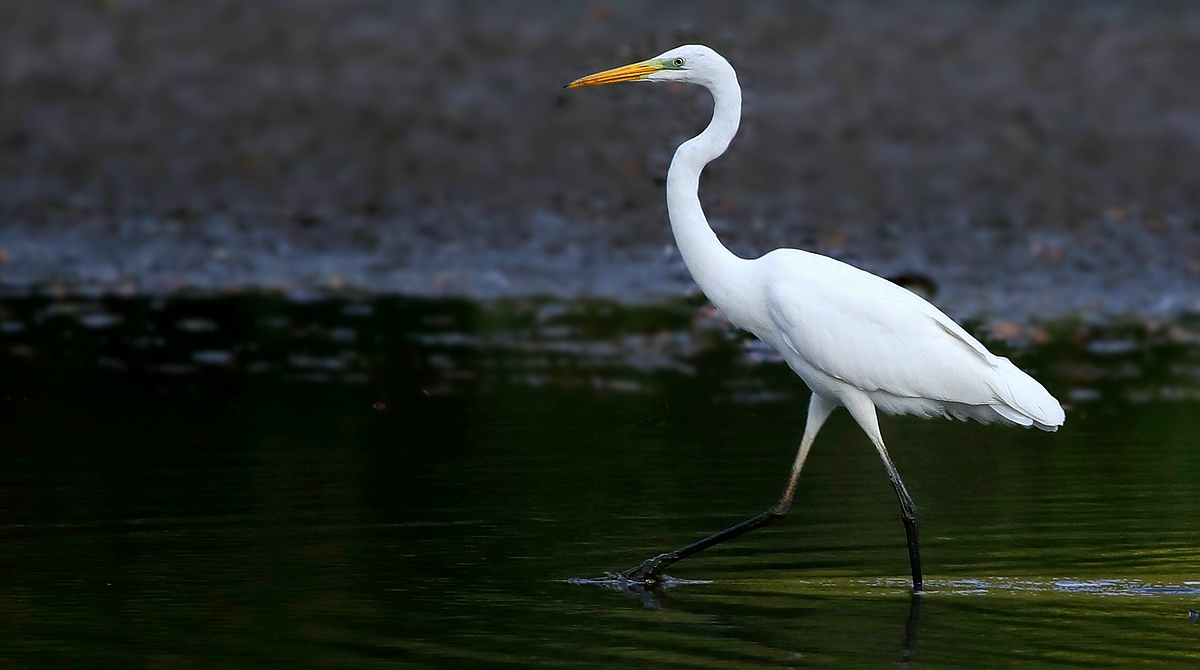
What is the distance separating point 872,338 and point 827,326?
0.61 feet

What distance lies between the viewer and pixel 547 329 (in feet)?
42.5

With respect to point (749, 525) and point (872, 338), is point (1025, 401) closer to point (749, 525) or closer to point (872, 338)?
point (872, 338)

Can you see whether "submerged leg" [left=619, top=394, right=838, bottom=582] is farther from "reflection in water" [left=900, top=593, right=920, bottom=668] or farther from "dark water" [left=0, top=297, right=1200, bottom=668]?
"reflection in water" [left=900, top=593, right=920, bottom=668]

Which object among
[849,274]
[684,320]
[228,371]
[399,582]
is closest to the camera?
[399,582]

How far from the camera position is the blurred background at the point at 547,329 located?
6277 mm

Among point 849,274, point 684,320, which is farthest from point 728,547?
point 684,320

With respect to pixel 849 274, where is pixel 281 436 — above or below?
below

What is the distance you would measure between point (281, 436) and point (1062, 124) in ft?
36.0

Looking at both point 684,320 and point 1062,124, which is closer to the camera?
point 684,320

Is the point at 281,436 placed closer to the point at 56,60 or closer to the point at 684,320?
the point at 684,320

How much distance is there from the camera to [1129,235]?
1619 cm

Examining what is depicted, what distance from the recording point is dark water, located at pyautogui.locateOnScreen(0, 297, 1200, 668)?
5.86 metres

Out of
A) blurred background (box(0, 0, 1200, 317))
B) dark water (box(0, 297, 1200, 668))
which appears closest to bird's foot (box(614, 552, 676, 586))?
dark water (box(0, 297, 1200, 668))

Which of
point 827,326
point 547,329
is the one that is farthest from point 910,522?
point 547,329
